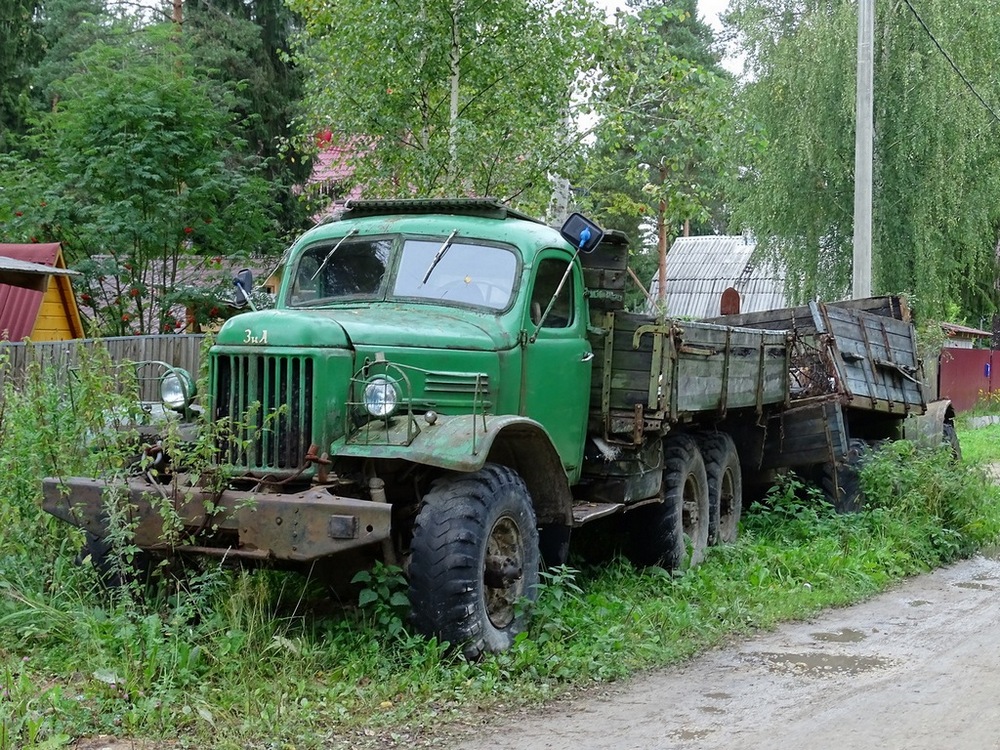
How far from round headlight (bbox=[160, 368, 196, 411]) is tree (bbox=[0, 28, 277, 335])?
891 centimetres

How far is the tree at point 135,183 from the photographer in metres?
15.4

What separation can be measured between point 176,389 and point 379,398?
1.44 metres

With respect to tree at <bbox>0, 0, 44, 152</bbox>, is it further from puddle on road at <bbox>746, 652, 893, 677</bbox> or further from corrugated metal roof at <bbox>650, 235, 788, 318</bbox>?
puddle on road at <bbox>746, 652, 893, 677</bbox>

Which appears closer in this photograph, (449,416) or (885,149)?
(449,416)

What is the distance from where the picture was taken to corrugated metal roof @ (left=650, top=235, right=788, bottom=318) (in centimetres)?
3481

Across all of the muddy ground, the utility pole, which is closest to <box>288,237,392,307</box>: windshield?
the muddy ground

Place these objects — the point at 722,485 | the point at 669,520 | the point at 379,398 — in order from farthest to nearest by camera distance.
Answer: the point at 722,485
the point at 669,520
the point at 379,398

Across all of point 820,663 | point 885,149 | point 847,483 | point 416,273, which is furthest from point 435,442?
point 885,149

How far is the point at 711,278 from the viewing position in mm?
36594

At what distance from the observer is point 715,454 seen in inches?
380

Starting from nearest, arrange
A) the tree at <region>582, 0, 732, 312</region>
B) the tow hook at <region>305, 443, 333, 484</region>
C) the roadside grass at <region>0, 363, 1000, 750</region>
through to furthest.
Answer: the roadside grass at <region>0, 363, 1000, 750</region> < the tow hook at <region>305, 443, 333, 484</region> < the tree at <region>582, 0, 732, 312</region>

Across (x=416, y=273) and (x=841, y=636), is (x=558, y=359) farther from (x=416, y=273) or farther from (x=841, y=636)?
(x=841, y=636)

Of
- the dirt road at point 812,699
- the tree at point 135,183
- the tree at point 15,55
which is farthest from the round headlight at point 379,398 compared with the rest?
the tree at point 15,55

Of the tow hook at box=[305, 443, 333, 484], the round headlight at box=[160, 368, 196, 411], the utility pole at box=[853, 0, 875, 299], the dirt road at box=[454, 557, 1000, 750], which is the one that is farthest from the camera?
the utility pole at box=[853, 0, 875, 299]
